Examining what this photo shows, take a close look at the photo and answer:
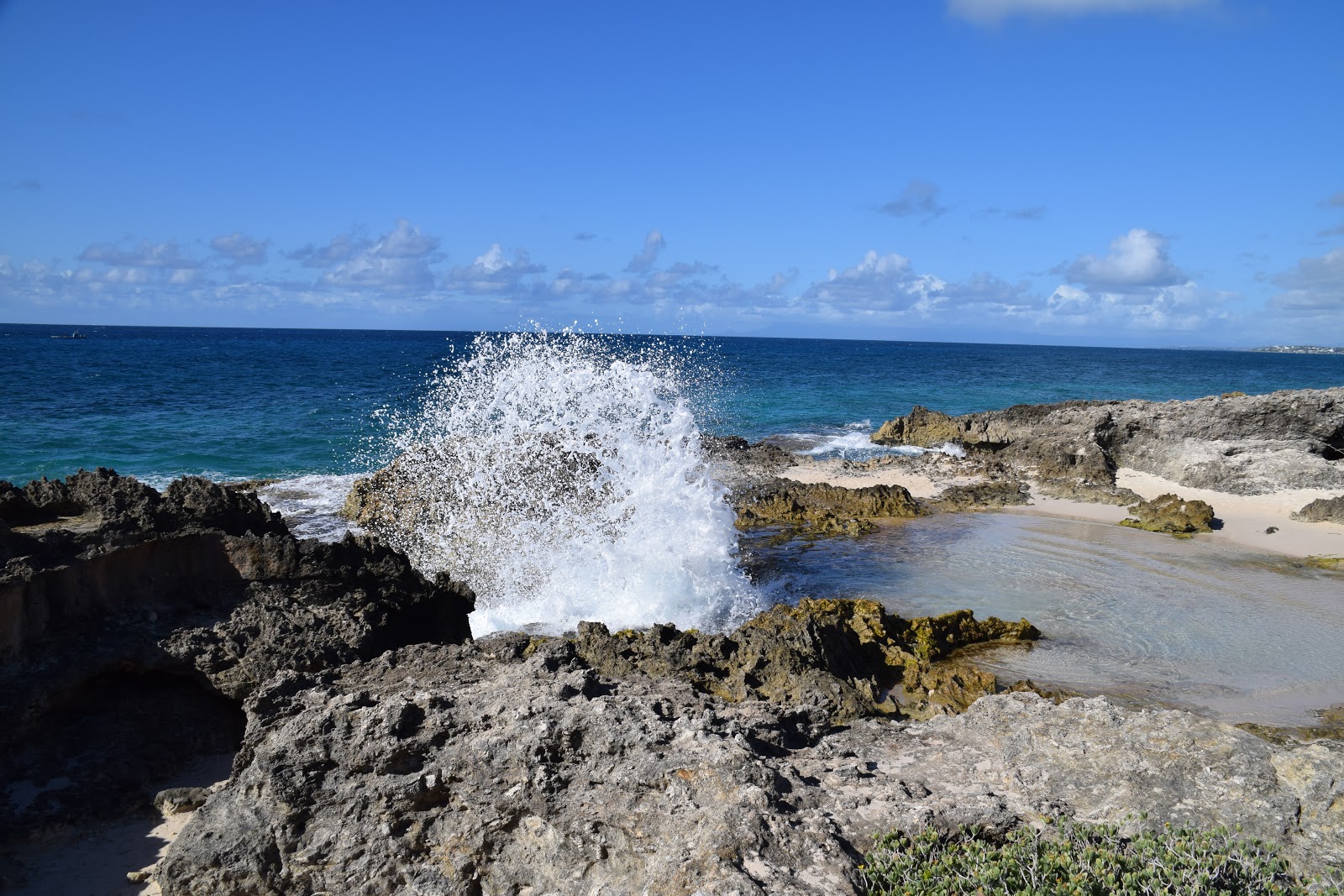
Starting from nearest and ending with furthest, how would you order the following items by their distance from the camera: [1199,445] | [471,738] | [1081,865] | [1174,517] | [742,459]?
[1081,865] → [471,738] → [1174,517] → [1199,445] → [742,459]

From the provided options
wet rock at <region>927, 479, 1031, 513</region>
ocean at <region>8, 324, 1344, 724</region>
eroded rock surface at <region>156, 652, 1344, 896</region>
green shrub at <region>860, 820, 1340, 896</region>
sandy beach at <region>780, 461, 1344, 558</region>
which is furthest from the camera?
wet rock at <region>927, 479, 1031, 513</region>

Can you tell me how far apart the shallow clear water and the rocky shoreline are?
113 cm

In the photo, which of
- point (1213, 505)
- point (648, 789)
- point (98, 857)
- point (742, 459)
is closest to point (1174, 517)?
point (1213, 505)

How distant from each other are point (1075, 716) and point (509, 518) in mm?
8017

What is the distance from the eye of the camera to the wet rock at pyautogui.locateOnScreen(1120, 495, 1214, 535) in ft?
41.7

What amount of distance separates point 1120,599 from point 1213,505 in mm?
6469

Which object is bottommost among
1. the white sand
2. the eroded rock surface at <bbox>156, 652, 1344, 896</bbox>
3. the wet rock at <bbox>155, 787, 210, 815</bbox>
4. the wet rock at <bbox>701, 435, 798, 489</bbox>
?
the white sand

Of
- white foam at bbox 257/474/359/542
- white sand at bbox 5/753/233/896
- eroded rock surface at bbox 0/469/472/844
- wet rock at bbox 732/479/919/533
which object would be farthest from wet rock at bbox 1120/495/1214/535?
white sand at bbox 5/753/233/896

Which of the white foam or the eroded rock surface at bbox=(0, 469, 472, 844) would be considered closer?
the eroded rock surface at bbox=(0, 469, 472, 844)

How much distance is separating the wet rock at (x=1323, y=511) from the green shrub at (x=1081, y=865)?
40.2 feet

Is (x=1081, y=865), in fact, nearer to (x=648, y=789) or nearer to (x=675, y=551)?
(x=648, y=789)

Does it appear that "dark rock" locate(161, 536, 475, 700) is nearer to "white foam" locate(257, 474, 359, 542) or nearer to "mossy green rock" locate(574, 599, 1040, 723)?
"mossy green rock" locate(574, 599, 1040, 723)

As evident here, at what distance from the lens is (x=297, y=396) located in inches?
1300

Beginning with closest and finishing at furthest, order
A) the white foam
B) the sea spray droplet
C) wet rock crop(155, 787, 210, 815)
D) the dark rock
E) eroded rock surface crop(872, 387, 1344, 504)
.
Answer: wet rock crop(155, 787, 210, 815)
the dark rock
the sea spray droplet
the white foam
eroded rock surface crop(872, 387, 1344, 504)
